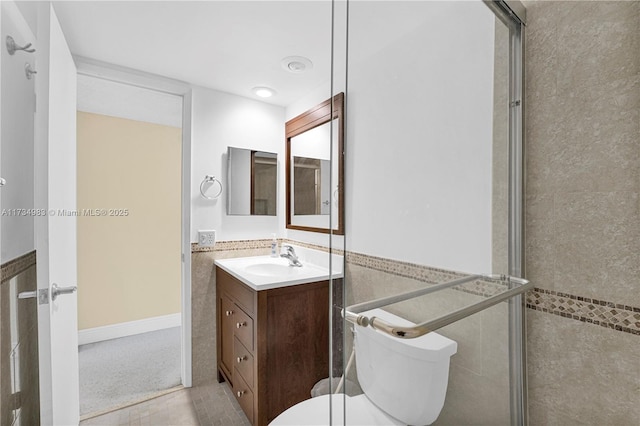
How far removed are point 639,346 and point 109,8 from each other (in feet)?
7.22

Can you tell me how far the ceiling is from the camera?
1354 millimetres

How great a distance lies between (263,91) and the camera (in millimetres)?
2240

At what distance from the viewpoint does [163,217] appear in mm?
3199

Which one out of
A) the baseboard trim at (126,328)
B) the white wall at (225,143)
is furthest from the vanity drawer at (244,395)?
the baseboard trim at (126,328)

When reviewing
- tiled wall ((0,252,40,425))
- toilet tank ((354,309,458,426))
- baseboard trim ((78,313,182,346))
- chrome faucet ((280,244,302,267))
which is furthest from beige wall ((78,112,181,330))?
toilet tank ((354,309,458,426))

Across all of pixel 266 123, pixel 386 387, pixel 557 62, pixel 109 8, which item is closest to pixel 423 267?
pixel 386 387

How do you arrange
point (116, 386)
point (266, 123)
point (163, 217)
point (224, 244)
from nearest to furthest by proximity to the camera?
point (116, 386), point (224, 244), point (266, 123), point (163, 217)

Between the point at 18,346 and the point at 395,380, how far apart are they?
Answer: 1528 millimetres

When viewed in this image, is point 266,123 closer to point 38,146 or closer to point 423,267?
point 38,146

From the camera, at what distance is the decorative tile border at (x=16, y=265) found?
112 centimetres

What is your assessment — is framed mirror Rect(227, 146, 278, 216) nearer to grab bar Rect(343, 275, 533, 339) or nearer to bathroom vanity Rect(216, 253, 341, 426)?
bathroom vanity Rect(216, 253, 341, 426)

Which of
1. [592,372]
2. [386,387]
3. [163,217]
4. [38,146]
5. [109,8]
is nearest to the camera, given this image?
[386,387]

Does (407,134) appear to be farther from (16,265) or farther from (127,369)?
(127,369)

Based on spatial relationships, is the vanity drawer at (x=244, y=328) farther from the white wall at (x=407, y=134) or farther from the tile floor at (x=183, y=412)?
the white wall at (x=407, y=134)
